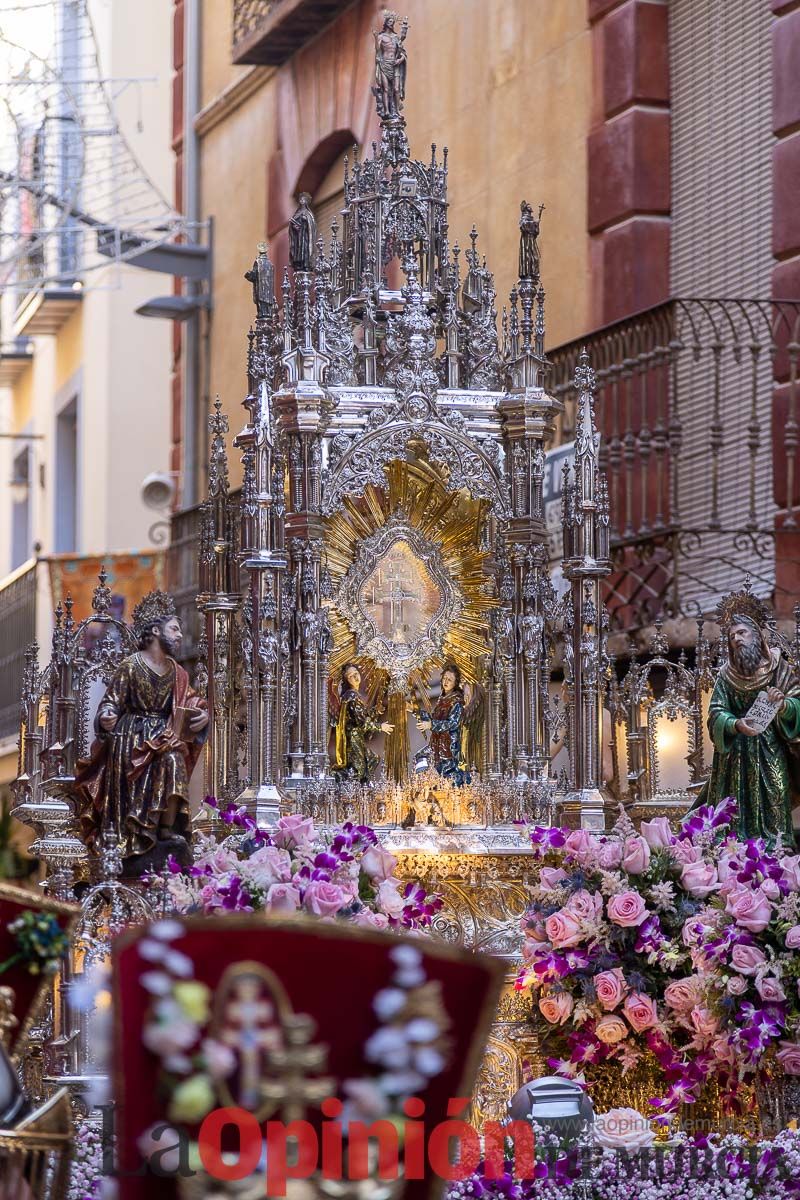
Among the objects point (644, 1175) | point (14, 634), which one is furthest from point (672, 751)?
point (14, 634)

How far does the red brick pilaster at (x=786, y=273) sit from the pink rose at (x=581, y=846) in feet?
12.7

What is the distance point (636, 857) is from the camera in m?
8.52

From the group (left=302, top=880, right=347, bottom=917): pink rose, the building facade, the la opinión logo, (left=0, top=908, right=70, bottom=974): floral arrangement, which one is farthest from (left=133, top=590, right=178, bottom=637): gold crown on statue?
the la opinión logo

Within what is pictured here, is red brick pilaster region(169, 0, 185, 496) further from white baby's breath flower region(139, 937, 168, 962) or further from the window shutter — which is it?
white baby's breath flower region(139, 937, 168, 962)

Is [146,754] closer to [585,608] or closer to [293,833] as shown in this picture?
[293,833]

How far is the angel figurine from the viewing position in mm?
9477

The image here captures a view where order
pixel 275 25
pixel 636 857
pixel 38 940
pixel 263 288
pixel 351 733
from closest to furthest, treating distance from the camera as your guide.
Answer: pixel 38 940, pixel 636 857, pixel 351 733, pixel 263 288, pixel 275 25

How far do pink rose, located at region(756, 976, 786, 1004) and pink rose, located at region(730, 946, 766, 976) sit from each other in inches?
1.8

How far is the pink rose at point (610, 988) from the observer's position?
8305mm

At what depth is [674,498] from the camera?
13031mm

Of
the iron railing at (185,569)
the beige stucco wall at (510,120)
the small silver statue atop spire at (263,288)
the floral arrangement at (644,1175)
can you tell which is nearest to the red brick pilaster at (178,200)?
the iron railing at (185,569)

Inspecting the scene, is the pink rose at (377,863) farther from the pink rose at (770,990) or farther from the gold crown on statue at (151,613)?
the gold crown on statue at (151,613)

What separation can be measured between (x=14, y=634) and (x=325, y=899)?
17.2m

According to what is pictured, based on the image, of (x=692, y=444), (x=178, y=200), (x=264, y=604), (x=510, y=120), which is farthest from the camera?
(x=178, y=200)
